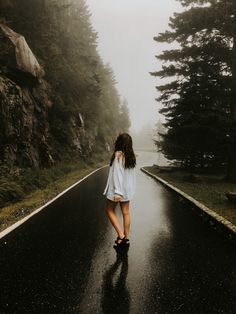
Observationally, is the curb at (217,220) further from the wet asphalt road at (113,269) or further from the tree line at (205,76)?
the tree line at (205,76)

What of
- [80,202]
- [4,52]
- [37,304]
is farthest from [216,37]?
[37,304]

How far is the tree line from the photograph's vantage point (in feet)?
56.0

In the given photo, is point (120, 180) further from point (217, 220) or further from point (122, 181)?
point (217, 220)

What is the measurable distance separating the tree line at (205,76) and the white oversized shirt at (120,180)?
11.8 meters

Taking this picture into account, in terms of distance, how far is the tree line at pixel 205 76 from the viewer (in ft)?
56.0

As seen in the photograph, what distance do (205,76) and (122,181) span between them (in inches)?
550

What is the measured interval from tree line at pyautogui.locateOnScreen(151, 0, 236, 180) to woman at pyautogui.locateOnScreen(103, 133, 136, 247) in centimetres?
1178

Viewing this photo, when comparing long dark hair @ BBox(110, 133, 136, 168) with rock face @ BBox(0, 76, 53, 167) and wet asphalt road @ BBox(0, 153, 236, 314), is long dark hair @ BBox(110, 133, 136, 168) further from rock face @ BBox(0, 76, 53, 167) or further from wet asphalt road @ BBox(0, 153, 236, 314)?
rock face @ BBox(0, 76, 53, 167)

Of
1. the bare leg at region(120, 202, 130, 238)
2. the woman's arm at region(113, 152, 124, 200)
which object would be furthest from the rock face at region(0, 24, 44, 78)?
the bare leg at region(120, 202, 130, 238)

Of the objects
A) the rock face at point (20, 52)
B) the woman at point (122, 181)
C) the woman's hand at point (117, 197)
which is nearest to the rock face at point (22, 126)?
the rock face at point (20, 52)

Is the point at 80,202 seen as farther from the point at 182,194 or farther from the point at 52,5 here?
the point at 52,5

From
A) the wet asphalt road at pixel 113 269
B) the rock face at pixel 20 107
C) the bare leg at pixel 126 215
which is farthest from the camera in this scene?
the rock face at pixel 20 107

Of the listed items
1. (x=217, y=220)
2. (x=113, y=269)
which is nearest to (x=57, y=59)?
(x=217, y=220)

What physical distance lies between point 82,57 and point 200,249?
112ft
